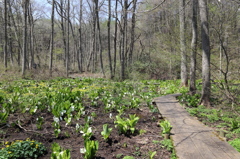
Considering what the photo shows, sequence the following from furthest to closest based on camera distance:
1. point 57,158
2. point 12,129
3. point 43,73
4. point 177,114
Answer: point 43,73 < point 177,114 < point 12,129 < point 57,158

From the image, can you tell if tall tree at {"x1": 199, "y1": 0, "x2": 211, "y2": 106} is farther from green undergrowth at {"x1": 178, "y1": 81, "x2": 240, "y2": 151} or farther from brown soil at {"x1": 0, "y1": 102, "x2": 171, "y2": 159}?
brown soil at {"x1": 0, "y1": 102, "x2": 171, "y2": 159}

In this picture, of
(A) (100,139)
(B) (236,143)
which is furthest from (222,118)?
(A) (100,139)

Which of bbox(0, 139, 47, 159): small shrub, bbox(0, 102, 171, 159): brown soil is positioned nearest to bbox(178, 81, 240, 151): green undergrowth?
bbox(0, 102, 171, 159): brown soil

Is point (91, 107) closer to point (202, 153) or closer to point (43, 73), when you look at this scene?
point (202, 153)

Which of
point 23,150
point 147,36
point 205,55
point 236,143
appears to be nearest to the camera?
point 23,150

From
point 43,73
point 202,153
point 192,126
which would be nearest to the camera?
point 202,153

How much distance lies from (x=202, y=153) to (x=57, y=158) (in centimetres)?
197

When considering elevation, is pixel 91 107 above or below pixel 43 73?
below

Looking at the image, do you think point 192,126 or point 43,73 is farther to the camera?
point 43,73

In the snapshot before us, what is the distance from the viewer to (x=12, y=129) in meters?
3.59

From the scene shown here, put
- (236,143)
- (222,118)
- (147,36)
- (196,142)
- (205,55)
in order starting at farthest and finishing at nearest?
(147,36)
(205,55)
(222,118)
(236,143)
(196,142)

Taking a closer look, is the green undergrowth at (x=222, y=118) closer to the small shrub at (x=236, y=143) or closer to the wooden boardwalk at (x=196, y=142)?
the small shrub at (x=236, y=143)

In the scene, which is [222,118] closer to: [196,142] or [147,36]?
[196,142]

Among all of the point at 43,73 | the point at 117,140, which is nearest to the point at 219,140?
the point at 117,140
